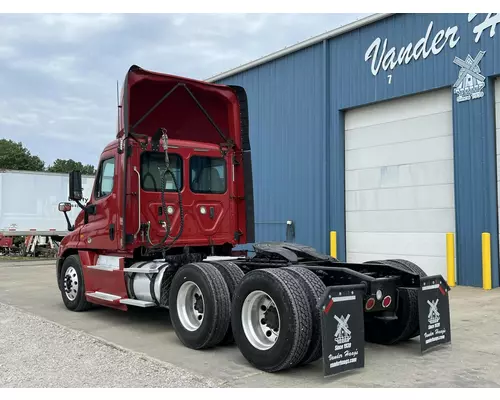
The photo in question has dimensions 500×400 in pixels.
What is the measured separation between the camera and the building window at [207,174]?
8344mm

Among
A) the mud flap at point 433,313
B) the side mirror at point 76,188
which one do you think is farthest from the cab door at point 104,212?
the mud flap at point 433,313

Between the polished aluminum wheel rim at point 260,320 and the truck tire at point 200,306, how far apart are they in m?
0.56

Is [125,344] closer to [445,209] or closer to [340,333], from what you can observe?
[340,333]

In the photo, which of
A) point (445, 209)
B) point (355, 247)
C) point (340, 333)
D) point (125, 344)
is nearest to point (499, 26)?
point (445, 209)

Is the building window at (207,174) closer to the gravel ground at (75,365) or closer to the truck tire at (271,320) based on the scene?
the gravel ground at (75,365)

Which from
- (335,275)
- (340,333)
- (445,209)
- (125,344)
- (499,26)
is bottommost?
(125,344)

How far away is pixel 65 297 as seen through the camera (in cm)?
923

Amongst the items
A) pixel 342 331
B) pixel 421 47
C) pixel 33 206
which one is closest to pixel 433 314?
pixel 342 331

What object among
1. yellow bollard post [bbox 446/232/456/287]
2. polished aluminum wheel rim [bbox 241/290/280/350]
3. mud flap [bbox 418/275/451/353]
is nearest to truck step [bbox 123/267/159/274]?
polished aluminum wheel rim [bbox 241/290/280/350]

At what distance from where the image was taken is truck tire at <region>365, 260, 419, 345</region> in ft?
19.5

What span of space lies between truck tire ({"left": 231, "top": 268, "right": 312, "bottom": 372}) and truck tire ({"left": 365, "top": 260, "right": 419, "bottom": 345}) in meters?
1.45

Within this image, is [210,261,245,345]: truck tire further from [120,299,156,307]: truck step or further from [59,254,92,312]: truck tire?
[59,254,92,312]: truck tire

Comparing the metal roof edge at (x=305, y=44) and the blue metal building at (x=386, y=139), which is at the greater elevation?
the metal roof edge at (x=305, y=44)
